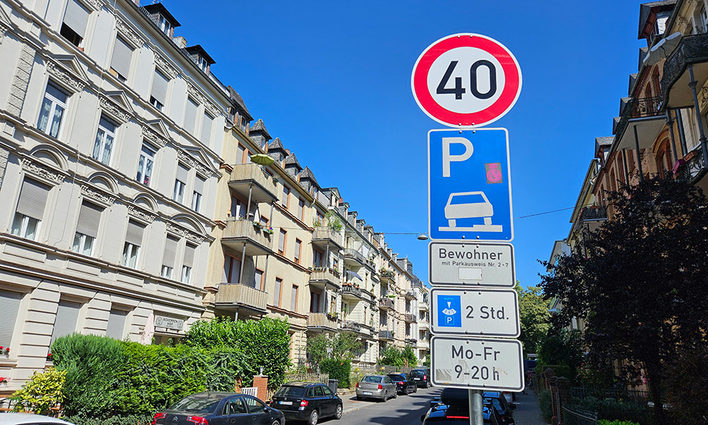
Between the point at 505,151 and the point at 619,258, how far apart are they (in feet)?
39.3

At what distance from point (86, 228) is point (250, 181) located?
995 cm

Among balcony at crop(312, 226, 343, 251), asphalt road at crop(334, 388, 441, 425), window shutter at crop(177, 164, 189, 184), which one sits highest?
balcony at crop(312, 226, 343, 251)

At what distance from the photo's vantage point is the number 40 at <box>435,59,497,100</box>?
11.5ft

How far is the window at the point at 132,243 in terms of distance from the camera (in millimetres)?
19031

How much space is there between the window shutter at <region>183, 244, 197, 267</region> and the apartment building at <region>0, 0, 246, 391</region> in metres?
0.05

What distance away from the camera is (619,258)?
13078 millimetres

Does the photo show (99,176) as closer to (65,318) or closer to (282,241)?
(65,318)

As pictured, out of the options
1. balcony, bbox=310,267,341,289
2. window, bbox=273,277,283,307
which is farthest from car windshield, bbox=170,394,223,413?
balcony, bbox=310,267,341,289

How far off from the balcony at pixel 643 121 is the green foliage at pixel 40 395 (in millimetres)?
23376

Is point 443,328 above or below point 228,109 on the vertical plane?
below

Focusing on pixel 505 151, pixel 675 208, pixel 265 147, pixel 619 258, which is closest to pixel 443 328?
pixel 505 151

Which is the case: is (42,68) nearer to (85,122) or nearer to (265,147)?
(85,122)

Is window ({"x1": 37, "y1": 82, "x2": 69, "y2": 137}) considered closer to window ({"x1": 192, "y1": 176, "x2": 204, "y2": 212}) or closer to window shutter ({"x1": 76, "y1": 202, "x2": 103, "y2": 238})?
window shutter ({"x1": 76, "y1": 202, "x2": 103, "y2": 238})

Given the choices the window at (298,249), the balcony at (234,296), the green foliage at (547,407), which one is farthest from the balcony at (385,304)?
the green foliage at (547,407)
